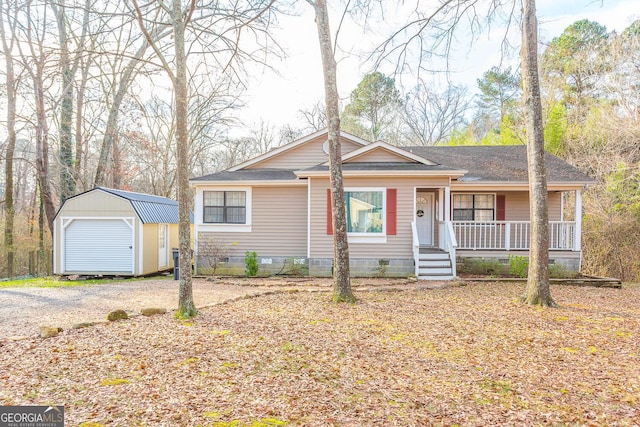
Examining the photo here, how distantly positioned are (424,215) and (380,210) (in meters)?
2.35

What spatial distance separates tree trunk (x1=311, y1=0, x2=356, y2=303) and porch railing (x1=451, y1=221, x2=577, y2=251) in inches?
207

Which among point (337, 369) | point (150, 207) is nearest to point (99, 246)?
point (150, 207)

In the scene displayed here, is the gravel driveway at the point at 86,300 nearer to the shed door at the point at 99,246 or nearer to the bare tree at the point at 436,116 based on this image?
the shed door at the point at 99,246

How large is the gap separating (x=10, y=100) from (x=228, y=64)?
10.7 m

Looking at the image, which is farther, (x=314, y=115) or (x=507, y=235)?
(x=314, y=115)

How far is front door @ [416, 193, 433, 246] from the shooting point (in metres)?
12.9

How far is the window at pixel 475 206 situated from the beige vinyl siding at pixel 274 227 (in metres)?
5.38

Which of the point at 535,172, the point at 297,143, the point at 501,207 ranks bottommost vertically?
the point at 501,207

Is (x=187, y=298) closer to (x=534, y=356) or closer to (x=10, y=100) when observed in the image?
(x=534, y=356)

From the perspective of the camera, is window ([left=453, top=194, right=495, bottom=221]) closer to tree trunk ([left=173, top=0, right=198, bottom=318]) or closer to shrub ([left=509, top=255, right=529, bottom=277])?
shrub ([left=509, top=255, right=529, bottom=277])

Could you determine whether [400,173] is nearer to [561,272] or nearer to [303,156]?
[303,156]

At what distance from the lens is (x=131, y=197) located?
1261 centimetres

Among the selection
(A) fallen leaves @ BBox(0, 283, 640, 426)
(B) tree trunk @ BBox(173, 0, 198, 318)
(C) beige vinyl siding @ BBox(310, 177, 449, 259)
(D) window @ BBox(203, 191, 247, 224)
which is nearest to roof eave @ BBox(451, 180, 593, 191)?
(C) beige vinyl siding @ BBox(310, 177, 449, 259)

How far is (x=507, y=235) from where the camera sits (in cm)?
1165
